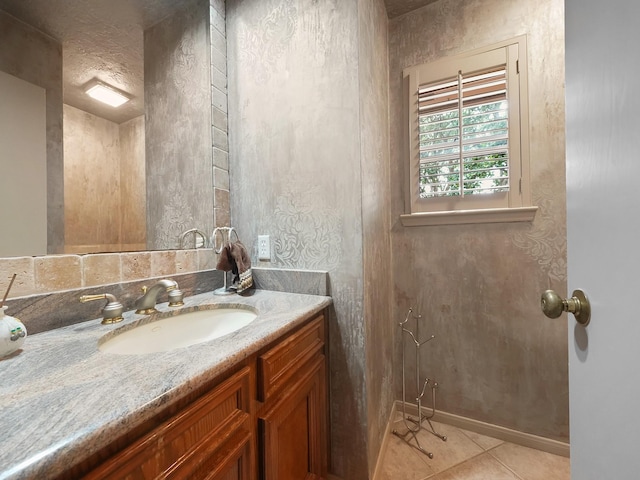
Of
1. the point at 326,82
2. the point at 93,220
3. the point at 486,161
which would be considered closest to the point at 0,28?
the point at 93,220

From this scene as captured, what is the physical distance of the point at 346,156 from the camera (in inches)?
44.3

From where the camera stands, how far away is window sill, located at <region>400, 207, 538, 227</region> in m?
1.38

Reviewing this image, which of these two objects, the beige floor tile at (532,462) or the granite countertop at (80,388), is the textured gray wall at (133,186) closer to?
the granite countertop at (80,388)

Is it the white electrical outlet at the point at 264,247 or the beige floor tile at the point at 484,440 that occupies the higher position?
the white electrical outlet at the point at 264,247

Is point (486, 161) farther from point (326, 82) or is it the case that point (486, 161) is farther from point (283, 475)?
point (283, 475)

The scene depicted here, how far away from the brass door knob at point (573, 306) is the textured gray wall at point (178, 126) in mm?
1309

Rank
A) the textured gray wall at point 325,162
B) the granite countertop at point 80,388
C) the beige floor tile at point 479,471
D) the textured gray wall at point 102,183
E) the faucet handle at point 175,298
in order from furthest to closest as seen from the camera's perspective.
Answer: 1. the beige floor tile at point 479,471
2. the textured gray wall at point 325,162
3. the faucet handle at point 175,298
4. the textured gray wall at point 102,183
5. the granite countertop at point 80,388

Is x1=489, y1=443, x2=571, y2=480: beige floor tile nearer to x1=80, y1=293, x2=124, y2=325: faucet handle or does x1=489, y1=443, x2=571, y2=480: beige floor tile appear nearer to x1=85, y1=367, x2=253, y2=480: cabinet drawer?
x1=85, y1=367, x2=253, y2=480: cabinet drawer

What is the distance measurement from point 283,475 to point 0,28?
1.55 m

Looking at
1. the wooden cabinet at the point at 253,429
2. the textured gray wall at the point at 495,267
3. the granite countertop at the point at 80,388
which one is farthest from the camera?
the textured gray wall at the point at 495,267

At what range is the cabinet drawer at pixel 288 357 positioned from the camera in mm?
724

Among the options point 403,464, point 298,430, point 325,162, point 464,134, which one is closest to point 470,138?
point 464,134

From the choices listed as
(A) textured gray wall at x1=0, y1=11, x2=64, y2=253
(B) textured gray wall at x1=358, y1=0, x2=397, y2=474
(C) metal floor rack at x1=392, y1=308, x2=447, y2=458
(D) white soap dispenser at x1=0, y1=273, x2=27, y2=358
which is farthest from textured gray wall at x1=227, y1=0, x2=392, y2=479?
(D) white soap dispenser at x1=0, y1=273, x2=27, y2=358

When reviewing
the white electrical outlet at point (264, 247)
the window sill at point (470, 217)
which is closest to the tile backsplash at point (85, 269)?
the white electrical outlet at point (264, 247)
